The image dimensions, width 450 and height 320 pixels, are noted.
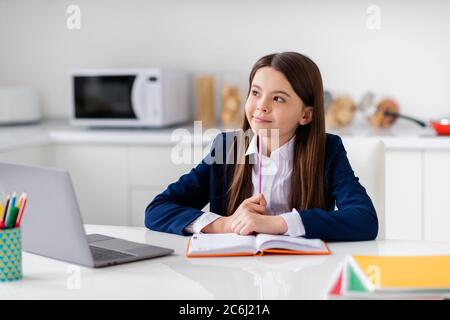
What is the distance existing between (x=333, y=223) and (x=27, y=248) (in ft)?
2.03

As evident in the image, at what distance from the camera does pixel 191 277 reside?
122 centimetres

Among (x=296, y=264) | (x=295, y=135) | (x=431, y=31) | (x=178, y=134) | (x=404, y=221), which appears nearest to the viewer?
(x=296, y=264)

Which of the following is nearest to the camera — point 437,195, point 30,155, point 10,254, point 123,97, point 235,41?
point 10,254

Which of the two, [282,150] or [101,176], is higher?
[282,150]

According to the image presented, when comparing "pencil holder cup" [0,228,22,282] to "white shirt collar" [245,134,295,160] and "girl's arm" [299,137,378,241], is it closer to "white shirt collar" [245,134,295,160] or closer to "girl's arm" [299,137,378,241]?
"girl's arm" [299,137,378,241]

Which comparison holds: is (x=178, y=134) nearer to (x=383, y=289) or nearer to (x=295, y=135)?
(x=295, y=135)

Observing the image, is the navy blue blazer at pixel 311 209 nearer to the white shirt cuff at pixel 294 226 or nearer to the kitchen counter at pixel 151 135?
the white shirt cuff at pixel 294 226

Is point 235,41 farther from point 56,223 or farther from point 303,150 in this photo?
point 56,223

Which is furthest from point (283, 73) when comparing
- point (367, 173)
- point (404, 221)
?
point (404, 221)

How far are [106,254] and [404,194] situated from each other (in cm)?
177

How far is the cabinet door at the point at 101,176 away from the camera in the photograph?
123 inches

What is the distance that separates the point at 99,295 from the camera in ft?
3.67

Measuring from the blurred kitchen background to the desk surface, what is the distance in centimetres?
149

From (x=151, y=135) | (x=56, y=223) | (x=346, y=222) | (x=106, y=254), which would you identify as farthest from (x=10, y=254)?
(x=151, y=135)
